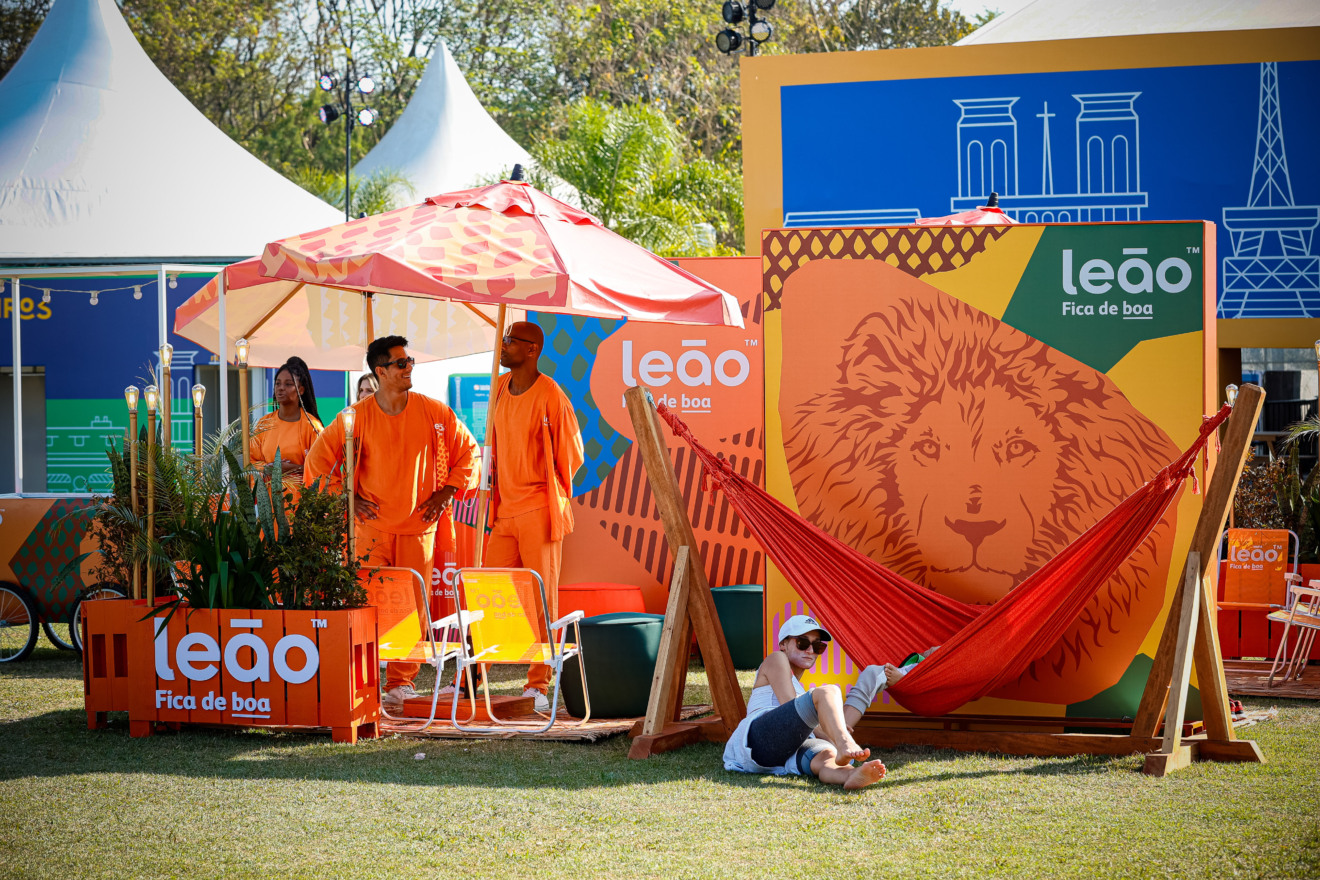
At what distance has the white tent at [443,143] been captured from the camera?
720 inches

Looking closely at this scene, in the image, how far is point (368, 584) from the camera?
18.1 feet

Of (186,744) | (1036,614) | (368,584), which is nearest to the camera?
(1036,614)

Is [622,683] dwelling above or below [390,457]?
below

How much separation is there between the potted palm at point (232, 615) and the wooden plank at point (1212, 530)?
3015mm

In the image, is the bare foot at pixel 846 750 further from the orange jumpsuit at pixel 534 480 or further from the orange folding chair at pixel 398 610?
the orange jumpsuit at pixel 534 480

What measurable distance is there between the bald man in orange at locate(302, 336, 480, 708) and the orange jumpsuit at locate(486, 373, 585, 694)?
9.9 inches

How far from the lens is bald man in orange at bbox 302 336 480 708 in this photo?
236 inches

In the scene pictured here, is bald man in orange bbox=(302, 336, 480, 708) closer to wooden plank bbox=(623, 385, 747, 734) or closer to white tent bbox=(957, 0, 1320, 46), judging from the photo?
wooden plank bbox=(623, 385, 747, 734)

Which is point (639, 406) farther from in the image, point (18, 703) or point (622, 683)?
point (18, 703)

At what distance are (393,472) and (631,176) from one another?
10629 millimetres

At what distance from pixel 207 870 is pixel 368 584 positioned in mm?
2098

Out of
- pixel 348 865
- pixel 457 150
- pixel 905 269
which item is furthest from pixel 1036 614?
pixel 457 150

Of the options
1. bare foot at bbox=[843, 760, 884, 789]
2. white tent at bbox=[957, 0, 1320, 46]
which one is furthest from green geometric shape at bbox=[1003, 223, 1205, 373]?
white tent at bbox=[957, 0, 1320, 46]

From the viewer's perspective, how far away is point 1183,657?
4613 millimetres
